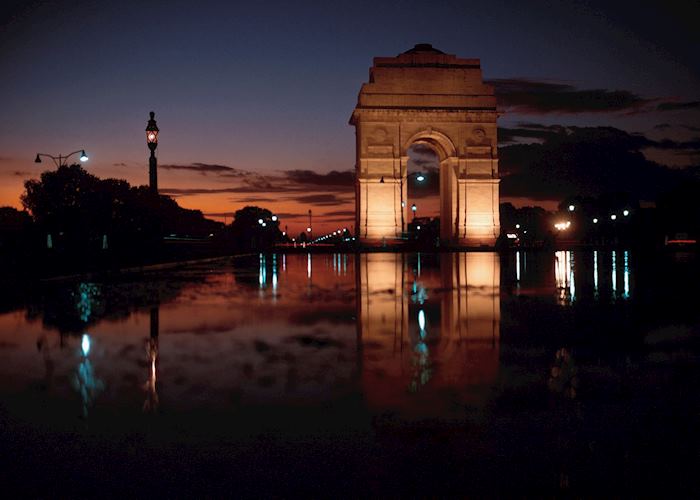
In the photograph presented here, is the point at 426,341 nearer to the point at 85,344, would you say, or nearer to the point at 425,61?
the point at 85,344

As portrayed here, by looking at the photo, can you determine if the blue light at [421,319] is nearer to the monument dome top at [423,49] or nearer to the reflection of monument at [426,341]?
the reflection of monument at [426,341]

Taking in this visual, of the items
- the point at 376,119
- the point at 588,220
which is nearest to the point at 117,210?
the point at 376,119

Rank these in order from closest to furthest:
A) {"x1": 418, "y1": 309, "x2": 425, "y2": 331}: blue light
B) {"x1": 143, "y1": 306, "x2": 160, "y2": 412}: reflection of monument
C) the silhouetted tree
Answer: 1. {"x1": 143, "y1": 306, "x2": 160, "y2": 412}: reflection of monument
2. {"x1": 418, "y1": 309, "x2": 425, "y2": 331}: blue light
3. the silhouetted tree

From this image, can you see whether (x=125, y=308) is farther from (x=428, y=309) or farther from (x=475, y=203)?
(x=475, y=203)

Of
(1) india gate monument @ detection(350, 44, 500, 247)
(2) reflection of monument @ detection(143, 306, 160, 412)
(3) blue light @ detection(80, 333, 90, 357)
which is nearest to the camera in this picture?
(2) reflection of monument @ detection(143, 306, 160, 412)

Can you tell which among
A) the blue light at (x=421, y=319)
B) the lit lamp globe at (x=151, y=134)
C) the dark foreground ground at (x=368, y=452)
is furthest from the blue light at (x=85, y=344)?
A: the lit lamp globe at (x=151, y=134)

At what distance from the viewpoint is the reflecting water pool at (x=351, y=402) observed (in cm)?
395

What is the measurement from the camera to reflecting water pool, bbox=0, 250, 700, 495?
13.0 ft

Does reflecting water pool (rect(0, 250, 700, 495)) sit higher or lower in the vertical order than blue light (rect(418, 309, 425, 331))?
lower

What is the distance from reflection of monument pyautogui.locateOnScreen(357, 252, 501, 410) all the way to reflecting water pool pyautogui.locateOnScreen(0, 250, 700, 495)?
1.7 inches

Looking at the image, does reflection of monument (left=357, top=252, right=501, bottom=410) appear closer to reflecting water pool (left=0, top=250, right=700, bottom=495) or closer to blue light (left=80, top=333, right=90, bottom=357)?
reflecting water pool (left=0, top=250, right=700, bottom=495)

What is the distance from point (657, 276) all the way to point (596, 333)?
41.1 ft

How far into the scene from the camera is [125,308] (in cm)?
1255

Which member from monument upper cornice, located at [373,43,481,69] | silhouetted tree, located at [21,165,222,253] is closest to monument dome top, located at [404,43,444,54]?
monument upper cornice, located at [373,43,481,69]
